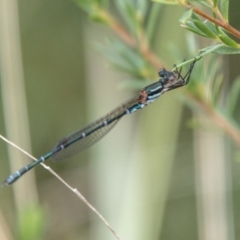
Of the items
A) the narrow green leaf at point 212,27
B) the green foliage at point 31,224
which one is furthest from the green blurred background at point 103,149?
the narrow green leaf at point 212,27

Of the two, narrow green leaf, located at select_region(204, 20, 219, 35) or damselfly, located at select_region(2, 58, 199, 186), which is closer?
narrow green leaf, located at select_region(204, 20, 219, 35)

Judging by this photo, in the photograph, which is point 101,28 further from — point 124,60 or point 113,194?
point 124,60

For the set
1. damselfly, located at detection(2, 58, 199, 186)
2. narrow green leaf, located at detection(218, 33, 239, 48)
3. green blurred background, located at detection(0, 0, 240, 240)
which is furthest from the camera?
green blurred background, located at detection(0, 0, 240, 240)

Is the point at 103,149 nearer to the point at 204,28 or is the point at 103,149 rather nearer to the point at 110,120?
the point at 110,120

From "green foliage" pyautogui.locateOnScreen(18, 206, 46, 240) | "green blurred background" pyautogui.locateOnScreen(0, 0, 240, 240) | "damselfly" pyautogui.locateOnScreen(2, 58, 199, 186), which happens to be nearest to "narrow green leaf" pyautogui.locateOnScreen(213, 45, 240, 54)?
"damselfly" pyautogui.locateOnScreen(2, 58, 199, 186)

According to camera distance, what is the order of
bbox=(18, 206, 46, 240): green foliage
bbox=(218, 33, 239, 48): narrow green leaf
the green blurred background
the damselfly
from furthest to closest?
the green blurred background
bbox=(18, 206, 46, 240): green foliage
the damselfly
bbox=(218, 33, 239, 48): narrow green leaf

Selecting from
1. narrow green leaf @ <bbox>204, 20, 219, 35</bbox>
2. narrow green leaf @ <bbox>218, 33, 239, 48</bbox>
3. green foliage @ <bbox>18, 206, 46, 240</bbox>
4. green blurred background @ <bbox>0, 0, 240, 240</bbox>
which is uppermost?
green blurred background @ <bbox>0, 0, 240, 240</bbox>

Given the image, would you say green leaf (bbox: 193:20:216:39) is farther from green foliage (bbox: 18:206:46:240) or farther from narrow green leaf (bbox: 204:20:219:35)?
green foliage (bbox: 18:206:46:240)
